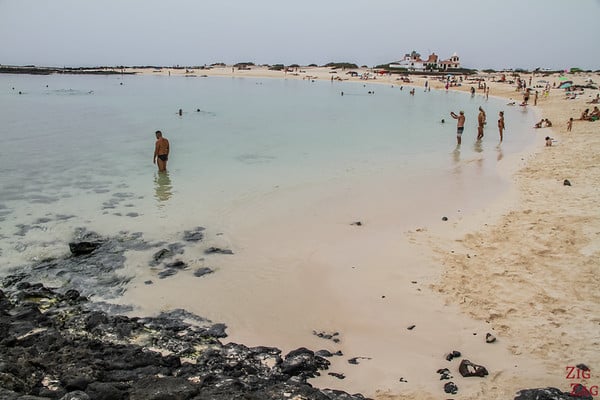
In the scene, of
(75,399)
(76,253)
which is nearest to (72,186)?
(76,253)

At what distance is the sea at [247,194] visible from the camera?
7672 mm

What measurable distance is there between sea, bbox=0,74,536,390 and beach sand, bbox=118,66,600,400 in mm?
72

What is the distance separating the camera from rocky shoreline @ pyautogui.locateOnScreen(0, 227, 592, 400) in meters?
4.27

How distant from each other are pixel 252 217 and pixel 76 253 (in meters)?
4.13

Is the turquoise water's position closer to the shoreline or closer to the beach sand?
the shoreline

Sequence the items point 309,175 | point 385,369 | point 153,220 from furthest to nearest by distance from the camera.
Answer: point 309,175, point 153,220, point 385,369

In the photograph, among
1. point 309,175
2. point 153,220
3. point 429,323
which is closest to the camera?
point 429,323

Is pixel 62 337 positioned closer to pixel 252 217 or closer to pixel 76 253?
pixel 76 253

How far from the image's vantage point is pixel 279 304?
22.8 ft

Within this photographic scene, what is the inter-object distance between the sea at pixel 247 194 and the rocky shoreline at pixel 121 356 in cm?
62

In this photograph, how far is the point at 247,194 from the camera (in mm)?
13031

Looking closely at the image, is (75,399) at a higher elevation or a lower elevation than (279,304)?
higher

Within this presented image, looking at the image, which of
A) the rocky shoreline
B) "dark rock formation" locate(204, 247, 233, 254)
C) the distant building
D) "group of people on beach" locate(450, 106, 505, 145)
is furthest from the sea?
the distant building

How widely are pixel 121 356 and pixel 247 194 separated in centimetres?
819
